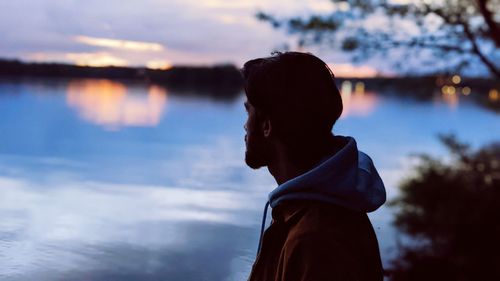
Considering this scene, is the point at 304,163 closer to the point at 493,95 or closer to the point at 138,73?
the point at 138,73

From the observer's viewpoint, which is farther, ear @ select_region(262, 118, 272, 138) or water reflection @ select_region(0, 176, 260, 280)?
water reflection @ select_region(0, 176, 260, 280)

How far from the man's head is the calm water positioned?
0.44 meters

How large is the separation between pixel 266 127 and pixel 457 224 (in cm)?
499

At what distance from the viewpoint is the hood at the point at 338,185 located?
2.43 feet

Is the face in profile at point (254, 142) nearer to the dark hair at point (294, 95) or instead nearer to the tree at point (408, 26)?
the dark hair at point (294, 95)

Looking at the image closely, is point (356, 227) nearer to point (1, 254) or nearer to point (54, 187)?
point (1, 254)

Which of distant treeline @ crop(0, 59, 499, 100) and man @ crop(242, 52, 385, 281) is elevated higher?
man @ crop(242, 52, 385, 281)

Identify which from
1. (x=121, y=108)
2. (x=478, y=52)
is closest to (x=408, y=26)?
(x=478, y=52)

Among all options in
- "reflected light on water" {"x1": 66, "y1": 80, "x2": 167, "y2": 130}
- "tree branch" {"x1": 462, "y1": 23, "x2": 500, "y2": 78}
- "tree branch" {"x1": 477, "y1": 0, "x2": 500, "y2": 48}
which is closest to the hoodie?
"tree branch" {"x1": 477, "y1": 0, "x2": 500, "y2": 48}

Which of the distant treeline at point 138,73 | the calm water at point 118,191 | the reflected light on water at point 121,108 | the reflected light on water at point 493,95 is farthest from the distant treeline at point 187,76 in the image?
the reflected light on water at point 121,108

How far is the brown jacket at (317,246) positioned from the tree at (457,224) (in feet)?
14.3

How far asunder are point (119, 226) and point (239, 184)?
918mm

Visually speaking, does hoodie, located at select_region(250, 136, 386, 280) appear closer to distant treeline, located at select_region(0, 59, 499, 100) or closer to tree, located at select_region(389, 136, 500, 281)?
distant treeline, located at select_region(0, 59, 499, 100)

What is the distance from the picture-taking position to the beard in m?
0.77
